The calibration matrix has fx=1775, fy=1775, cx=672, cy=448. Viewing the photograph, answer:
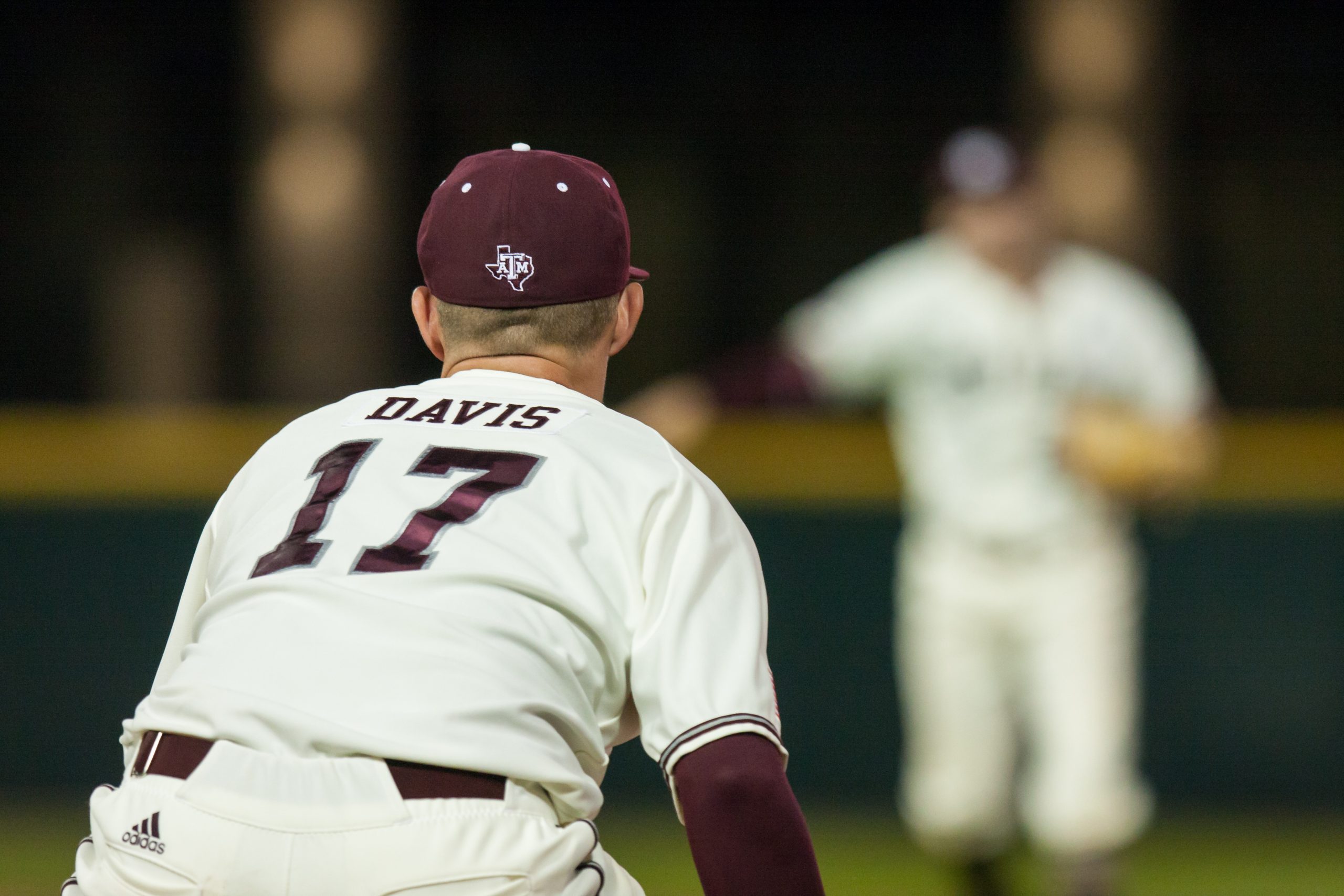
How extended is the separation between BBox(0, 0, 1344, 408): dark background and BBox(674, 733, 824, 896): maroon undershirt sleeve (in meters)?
9.11

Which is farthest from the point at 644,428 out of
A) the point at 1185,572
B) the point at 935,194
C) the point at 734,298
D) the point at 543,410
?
the point at 734,298

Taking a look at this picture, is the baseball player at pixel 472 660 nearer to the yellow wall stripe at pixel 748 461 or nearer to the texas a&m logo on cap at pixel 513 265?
the texas a&m logo on cap at pixel 513 265

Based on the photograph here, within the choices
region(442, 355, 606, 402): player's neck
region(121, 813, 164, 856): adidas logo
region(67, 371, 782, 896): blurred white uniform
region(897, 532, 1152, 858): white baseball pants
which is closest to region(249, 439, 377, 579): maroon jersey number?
region(67, 371, 782, 896): blurred white uniform

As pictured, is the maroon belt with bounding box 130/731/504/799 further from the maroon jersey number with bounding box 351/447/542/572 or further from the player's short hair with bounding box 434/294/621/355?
the player's short hair with bounding box 434/294/621/355

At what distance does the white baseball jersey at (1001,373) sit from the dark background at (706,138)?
17.5ft

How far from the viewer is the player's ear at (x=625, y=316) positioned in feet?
7.39

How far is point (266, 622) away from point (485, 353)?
1.46ft

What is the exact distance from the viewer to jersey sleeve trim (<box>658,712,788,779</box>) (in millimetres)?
1881

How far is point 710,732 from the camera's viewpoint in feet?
6.17

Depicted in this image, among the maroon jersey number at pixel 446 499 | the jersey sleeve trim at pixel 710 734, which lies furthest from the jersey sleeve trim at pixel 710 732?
the maroon jersey number at pixel 446 499

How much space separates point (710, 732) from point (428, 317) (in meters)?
0.71

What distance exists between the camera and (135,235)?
11.1 meters

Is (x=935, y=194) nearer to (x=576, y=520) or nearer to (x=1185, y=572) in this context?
(x=1185, y=572)

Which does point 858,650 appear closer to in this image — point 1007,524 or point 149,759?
point 1007,524
